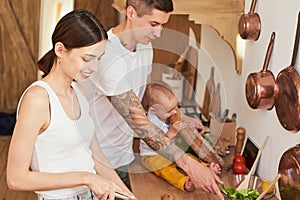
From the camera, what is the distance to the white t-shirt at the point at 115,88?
6.00 feet

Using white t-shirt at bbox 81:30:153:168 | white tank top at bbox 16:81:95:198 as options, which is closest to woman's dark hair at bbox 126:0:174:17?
white t-shirt at bbox 81:30:153:168

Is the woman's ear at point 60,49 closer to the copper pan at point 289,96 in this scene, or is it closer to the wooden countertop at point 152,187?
the wooden countertop at point 152,187

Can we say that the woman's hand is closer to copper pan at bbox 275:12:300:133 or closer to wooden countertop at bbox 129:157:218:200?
wooden countertop at bbox 129:157:218:200

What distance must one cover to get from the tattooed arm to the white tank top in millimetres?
223

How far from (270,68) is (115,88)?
55 cm

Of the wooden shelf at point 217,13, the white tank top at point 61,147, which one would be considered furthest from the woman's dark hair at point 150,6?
the white tank top at point 61,147

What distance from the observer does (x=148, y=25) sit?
6.29 feet

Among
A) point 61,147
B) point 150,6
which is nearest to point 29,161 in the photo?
point 61,147

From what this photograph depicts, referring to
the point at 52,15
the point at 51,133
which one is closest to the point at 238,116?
the point at 51,133

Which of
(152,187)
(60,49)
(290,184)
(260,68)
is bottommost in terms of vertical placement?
(152,187)

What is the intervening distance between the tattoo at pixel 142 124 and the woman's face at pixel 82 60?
30cm

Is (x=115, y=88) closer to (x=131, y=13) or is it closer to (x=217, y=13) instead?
(x=131, y=13)

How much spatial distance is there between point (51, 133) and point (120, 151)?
546 millimetres

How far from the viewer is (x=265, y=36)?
2010 mm
